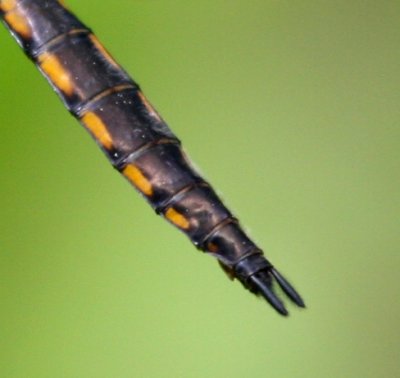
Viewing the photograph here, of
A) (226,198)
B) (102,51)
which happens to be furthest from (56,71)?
(226,198)

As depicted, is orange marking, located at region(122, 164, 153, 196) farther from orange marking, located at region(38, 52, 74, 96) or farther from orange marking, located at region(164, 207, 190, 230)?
orange marking, located at region(38, 52, 74, 96)

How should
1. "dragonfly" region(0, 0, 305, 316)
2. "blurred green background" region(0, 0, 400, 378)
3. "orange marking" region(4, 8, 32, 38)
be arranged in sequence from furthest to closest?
1. "blurred green background" region(0, 0, 400, 378)
2. "orange marking" region(4, 8, 32, 38)
3. "dragonfly" region(0, 0, 305, 316)

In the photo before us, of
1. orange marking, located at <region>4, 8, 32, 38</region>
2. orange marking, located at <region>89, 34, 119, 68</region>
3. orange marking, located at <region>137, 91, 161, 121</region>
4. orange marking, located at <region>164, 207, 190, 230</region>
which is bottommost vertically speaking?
orange marking, located at <region>164, 207, 190, 230</region>

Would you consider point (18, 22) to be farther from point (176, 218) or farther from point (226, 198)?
point (226, 198)

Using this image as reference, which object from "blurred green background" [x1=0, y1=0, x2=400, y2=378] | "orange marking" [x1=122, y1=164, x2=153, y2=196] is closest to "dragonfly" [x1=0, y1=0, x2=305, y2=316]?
"orange marking" [x1=122, y1=164, x2=153, y2=196]

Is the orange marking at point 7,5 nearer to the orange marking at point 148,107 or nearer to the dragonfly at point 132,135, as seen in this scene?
the dragonfly at point 132,135

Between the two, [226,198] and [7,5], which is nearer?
[7,5]

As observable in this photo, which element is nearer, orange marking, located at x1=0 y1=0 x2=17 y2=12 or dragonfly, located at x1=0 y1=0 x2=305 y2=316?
dragonfly, located at x1=0 y1=0 x2=305 y2=316
